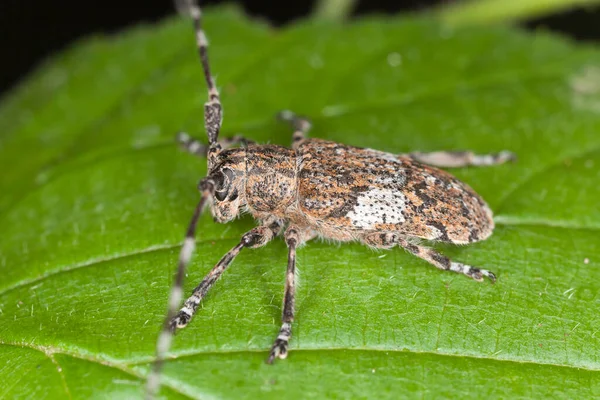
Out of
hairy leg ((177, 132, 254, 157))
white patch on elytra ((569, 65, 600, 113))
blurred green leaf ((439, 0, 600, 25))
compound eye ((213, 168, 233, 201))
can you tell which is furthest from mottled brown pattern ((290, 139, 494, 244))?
blurred green leaf ((439, 0, 600, 25))

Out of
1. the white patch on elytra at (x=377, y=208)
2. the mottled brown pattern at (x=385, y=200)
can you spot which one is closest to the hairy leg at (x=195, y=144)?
the mottled brown pattern at (x=385, y=200)

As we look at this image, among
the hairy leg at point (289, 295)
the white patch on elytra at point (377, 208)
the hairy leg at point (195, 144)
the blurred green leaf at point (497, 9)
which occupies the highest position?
the blurred green leaf at point (497, 9)

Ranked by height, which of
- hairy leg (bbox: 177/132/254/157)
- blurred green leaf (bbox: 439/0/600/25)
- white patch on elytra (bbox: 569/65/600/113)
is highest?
blurred green leaf (bbox: 439/0/600/25)

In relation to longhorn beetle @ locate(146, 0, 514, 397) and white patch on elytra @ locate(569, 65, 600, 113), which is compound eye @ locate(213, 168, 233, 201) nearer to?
longhorn beetle @ locate(146, 0, 514, 397)

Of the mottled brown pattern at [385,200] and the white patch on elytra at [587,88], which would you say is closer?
the mottled brown pattern at [385,200]

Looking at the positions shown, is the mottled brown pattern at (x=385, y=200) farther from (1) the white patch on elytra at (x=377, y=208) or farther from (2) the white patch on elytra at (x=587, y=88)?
(2) the white patch on elytra at (x=587, y=88)

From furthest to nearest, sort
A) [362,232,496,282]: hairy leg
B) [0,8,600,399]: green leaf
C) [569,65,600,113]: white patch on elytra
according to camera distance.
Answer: [569,65,600,113]: white patch on elytra < [362,232,496,282]: hairy leg < [0,8,600,399]: green leaf

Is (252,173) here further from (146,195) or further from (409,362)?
(409,362)
